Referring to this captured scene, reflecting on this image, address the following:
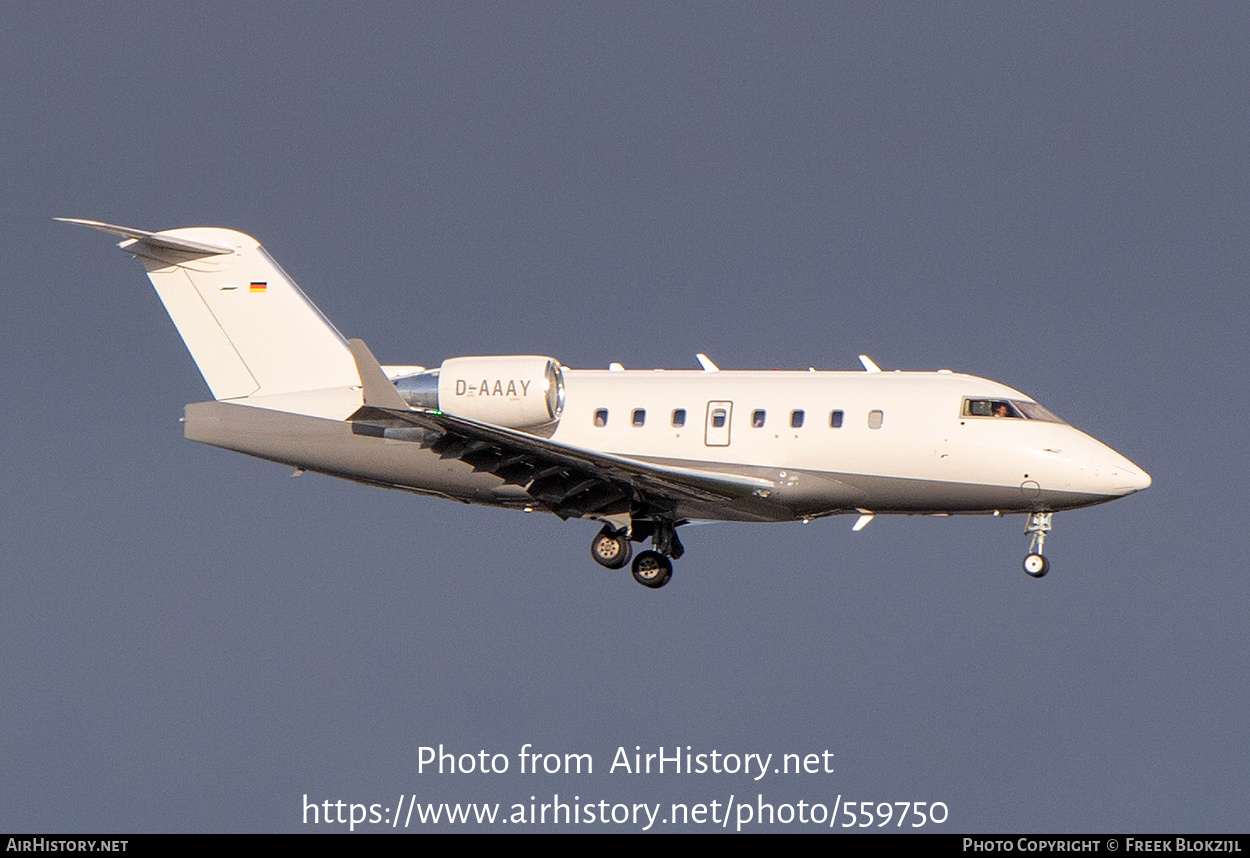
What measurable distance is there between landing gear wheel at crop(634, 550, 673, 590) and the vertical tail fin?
19.8 ft

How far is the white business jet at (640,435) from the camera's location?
26.5 metres

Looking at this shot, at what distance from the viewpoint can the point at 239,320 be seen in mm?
29281

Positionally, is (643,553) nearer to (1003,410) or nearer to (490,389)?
(490,389)

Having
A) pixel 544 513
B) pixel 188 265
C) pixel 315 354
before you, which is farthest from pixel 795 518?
pixel 188 265

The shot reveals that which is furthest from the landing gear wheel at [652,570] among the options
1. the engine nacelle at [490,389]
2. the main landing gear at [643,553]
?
the engine nacelle at [490,389]

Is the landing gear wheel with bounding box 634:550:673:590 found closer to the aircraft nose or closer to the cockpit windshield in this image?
the cockpit windshield

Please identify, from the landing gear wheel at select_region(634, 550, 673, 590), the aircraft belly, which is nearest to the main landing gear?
the landing gear wheel at select_region(634, 550, 673, 590)

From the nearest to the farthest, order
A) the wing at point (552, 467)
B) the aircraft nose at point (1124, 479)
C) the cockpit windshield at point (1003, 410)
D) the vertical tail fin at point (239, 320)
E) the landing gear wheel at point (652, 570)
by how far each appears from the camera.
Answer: the wing at point (552, 467) < the aircraft nose at point (1124, 479) < the cockpit windshield at point (1003, 410) < the landing gear wheel at point (652, 570) < the vertical tail fin at point (239, 320)

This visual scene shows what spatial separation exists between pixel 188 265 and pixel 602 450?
27.6ft

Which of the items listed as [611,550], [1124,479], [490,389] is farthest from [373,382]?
[1124,479]

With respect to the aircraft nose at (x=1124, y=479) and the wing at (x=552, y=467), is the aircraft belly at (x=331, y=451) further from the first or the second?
the aircraft nose at (x=1124, y=479)

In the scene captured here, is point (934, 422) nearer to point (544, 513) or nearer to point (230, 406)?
point (544, 513)

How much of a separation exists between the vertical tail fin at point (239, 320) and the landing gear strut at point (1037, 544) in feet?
39.3

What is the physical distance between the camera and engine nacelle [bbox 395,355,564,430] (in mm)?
26453
